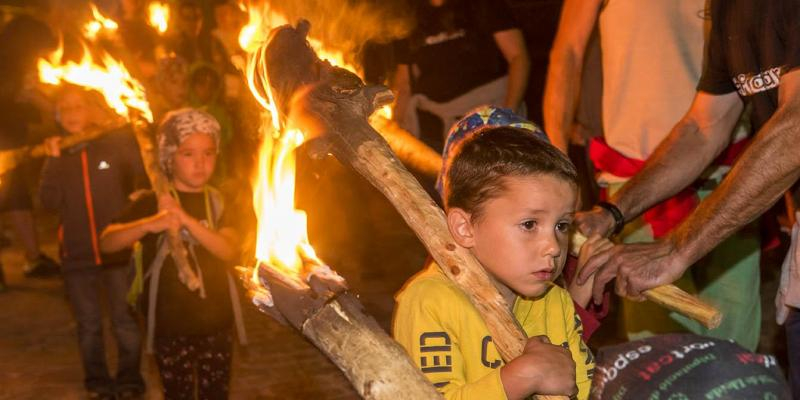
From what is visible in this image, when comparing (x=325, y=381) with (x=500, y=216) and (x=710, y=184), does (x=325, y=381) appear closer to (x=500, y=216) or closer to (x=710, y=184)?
(x=710, y=184)

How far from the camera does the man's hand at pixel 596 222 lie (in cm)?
368

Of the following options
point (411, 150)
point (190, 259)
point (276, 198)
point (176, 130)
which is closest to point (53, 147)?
point (176, 130)

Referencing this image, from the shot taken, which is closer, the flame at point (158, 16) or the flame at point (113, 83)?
the flame at point (113, 83)

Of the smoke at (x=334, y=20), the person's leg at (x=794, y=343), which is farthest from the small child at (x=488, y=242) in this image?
the person's leg at (x=794, y=343)

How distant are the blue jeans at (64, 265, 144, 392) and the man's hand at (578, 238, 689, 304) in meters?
3.80

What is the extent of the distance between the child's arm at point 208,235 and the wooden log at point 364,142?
2.02 meters

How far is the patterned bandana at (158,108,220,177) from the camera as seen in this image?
5078 mm

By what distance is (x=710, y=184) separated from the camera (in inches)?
195

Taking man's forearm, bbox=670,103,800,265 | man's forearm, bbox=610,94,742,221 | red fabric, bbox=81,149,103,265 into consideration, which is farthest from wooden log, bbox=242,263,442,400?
red fabric, bbox=81,149,103,265

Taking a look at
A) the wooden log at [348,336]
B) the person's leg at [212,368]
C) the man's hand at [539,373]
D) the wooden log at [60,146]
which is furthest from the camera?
the wooden log at [60,146]

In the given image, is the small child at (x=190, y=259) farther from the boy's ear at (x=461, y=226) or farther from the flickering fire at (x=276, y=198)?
the boy's ear at (x=461, y=226)

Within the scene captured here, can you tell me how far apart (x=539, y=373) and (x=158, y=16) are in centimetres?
863

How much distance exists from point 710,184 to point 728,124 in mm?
771

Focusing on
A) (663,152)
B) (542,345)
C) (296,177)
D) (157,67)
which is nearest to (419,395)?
(542,345)
